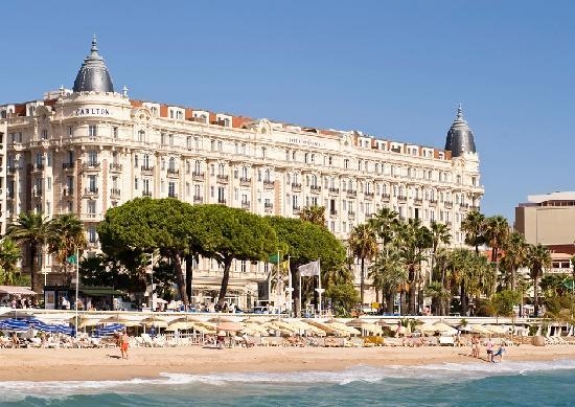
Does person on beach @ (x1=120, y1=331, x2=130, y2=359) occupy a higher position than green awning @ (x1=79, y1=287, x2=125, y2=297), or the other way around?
green awning @ (x1=79, y1=287, x2=125, y2=297)

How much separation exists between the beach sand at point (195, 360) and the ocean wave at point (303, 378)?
1.57 meters

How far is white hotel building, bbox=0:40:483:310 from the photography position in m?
126

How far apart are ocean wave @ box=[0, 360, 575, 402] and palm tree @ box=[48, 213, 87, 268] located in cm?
3204

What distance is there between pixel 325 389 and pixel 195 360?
418 inches

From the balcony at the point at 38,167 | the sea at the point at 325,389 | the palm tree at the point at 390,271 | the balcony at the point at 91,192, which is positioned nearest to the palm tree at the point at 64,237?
the balcony at the point at 91,192

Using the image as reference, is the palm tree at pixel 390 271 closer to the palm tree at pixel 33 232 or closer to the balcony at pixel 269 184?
the balcony at pixel 269 184

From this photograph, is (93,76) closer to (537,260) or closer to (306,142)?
(306,142)

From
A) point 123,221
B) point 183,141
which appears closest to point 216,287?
point 183,141

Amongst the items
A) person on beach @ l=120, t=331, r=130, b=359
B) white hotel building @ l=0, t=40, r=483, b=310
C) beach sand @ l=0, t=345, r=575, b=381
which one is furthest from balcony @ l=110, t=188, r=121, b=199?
person on beach @ l=120, t=331, r=130, b=359

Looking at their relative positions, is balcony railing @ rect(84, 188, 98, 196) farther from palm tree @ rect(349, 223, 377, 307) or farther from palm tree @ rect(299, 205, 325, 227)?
palm tree @ rect(349, 223, 377, 307)

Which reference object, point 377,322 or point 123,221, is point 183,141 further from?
point 377,322

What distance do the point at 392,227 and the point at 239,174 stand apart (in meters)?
21.3

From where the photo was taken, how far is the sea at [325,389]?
58.8 m

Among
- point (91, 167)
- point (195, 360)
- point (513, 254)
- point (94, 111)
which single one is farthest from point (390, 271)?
point (195, 360)
